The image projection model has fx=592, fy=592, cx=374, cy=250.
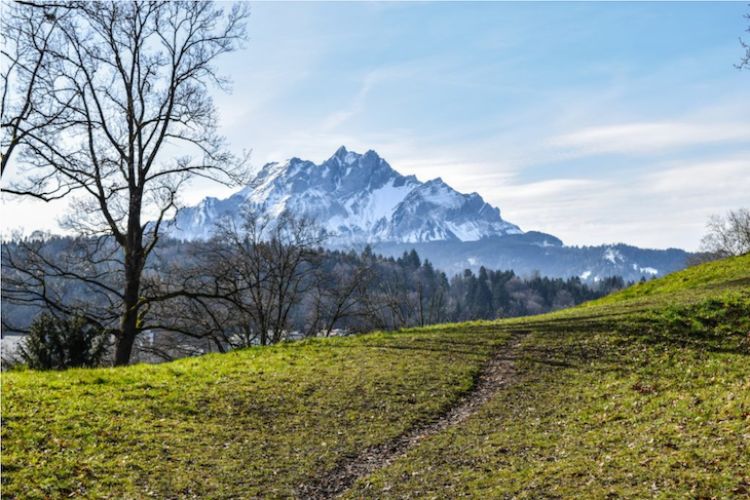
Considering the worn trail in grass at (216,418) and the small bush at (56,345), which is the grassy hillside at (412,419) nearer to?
the worn trail in grass at (216,418)

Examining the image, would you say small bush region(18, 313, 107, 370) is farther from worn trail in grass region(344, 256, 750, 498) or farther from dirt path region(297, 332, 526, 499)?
worn trail in grass region(344, 256, 750, 498)

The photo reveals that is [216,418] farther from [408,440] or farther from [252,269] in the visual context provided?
[252,269]

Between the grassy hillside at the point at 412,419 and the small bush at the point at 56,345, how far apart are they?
8.41ft

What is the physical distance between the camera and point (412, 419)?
18062 millimetres

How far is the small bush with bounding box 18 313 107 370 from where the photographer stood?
22234mm

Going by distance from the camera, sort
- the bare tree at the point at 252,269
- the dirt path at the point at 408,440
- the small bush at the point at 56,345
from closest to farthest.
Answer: the dirt path at the point at 408,440 → the small bush at the point at 56,345 → the bare tree at the point at 252,269

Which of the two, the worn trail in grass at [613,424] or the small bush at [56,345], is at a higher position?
the small bush at [56,345]

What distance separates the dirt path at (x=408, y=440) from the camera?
13578mm

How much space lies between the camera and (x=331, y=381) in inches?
854

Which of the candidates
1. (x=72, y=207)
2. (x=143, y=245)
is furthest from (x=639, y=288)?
(x=72, y=207)

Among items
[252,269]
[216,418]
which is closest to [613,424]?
[216,418]

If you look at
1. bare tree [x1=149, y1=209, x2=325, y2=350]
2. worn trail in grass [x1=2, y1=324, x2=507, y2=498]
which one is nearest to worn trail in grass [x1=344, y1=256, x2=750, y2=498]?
worn trail in grass [x1=2, y1=324, x2=507, y2=498]

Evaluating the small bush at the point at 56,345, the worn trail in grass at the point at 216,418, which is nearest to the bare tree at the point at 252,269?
the small bush at the point at 56,345

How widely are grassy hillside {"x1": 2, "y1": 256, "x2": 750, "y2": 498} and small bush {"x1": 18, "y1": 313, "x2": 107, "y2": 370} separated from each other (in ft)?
8.41
